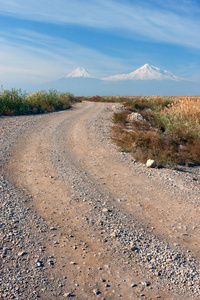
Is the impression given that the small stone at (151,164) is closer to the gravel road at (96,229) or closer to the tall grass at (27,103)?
the gravel road at (96,229)

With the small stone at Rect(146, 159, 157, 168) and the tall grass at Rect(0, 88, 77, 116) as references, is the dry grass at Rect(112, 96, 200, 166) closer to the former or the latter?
the small stone at Rect(146, 159, 157, 168)

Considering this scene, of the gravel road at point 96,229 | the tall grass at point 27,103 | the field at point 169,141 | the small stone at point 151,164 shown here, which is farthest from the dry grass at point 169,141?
the tall grass at point 27,103

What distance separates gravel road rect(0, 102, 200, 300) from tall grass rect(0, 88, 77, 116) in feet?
33.2

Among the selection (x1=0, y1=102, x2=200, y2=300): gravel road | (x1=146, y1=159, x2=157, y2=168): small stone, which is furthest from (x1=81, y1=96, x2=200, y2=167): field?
(x1=0, y1=102, x2=200, y2=300): gravel road

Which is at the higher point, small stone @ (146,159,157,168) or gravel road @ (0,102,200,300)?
small stone @ (146,159,157,168)

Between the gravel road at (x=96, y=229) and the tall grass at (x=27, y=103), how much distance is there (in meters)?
10.1

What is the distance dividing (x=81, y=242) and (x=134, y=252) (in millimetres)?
752

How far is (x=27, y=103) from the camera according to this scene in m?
18.5

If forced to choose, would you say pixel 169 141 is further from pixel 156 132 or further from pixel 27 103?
pixel 27 103

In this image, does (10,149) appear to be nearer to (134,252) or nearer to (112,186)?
(112,186)

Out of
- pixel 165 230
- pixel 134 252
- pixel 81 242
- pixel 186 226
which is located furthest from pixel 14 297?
pixel 186 226

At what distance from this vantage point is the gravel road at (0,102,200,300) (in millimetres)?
2869

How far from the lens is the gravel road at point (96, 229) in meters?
2.87

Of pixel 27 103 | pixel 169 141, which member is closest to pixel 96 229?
pixel 169 141
